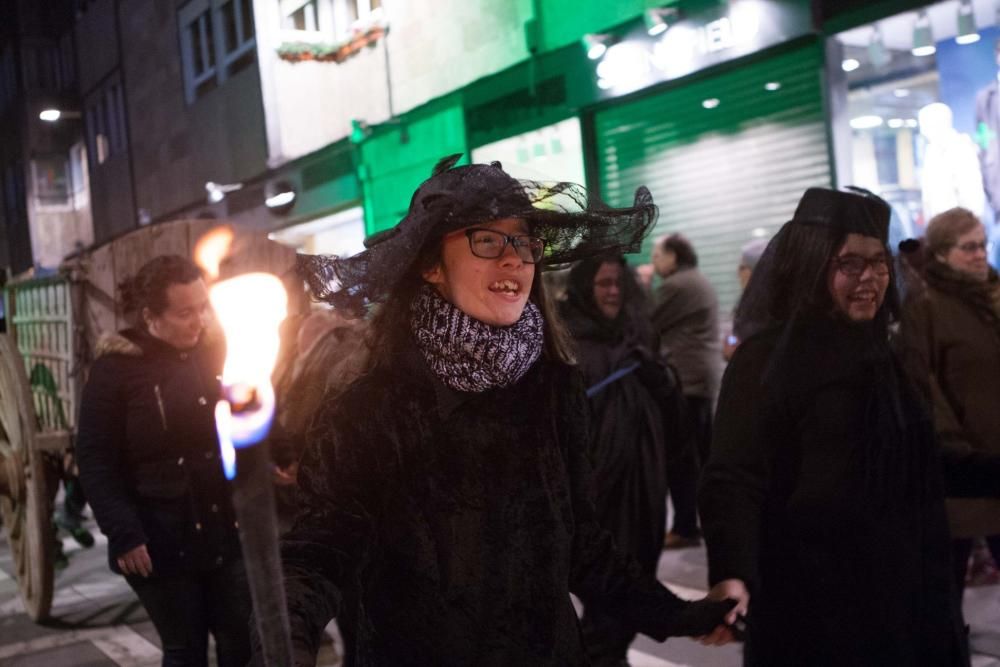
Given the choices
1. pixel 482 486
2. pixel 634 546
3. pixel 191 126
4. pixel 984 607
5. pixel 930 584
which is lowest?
pixel 984 607

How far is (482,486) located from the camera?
1919 millimetres

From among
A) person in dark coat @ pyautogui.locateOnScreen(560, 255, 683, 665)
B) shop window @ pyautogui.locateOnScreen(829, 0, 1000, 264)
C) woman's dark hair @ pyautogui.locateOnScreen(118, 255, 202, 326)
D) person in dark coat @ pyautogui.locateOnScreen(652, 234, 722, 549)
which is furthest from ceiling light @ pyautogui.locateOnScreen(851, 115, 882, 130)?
woman's dark hair @ pyautogui.locateOnScreen(118, 255, 202, 326)

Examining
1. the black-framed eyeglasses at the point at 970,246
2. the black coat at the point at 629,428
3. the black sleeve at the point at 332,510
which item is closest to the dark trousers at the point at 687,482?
the black coat at the point at 629,428

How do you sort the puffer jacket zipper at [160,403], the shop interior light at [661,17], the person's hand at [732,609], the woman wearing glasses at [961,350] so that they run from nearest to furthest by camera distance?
the person's hand at [732,609] < the puffer jacket zipper at [160,403] < the woman wearing glasses at [961,350] < the shop interior light at [661,17]

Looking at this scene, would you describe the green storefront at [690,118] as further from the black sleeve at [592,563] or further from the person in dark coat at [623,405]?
the black sleeve at [592,563]

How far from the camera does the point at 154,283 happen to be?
11.3 feet

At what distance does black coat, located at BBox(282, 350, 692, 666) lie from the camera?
1850mm

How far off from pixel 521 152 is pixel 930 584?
28.5ft

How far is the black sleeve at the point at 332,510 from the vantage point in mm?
1729

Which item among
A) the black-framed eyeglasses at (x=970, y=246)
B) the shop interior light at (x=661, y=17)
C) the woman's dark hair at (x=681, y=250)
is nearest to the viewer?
the black-framed eyeglasses at (x=970, y=246)

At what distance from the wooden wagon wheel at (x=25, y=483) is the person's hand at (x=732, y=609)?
3.76 metres

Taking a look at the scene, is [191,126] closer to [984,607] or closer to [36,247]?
[36,247]

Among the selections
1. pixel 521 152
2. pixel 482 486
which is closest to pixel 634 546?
pixel 482 486

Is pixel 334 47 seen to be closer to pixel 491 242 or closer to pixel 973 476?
pixel 973 476
